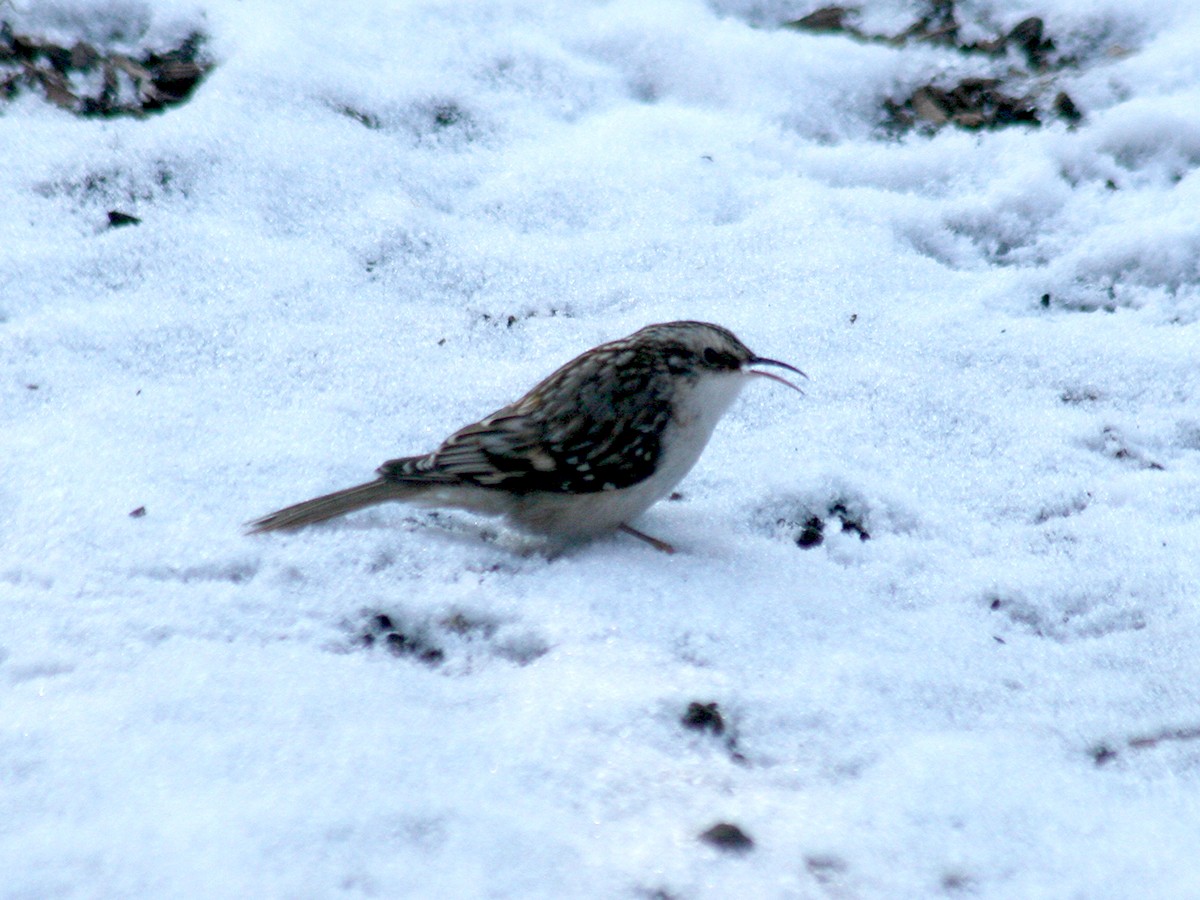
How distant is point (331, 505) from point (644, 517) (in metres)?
1.01

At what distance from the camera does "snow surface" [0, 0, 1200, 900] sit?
233 cm

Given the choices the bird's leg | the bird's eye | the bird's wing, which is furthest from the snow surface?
the bird's eye

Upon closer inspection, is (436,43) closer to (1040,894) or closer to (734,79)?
(734,79)

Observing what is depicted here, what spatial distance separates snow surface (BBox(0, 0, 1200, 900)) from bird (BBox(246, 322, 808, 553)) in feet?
0.39

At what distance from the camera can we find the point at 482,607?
3084 mm

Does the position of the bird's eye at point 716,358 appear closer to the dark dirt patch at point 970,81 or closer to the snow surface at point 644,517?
the snow surface at point 644,517

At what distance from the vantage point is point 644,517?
12.3ft

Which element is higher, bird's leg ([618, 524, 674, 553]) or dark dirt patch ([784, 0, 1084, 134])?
dark dirt patch ([784, 0, 1084, 134])

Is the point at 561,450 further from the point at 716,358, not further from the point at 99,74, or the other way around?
the point at 99,74

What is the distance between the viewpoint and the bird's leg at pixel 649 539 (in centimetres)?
350

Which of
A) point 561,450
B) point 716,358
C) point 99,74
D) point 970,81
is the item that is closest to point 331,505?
point 561,450

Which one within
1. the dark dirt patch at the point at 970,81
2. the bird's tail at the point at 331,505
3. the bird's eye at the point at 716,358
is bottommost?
the bird's tail at the point at 331,505

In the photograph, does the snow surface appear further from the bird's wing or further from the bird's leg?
the bird's wing

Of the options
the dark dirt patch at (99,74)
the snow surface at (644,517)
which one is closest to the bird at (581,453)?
the snow surface at (644,517)
